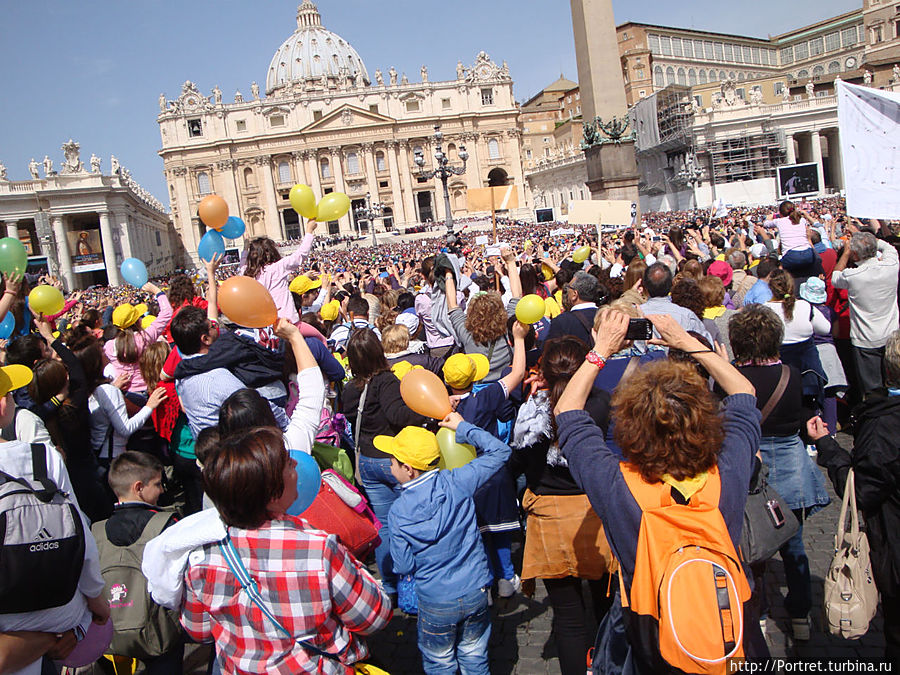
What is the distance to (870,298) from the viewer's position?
196 inches

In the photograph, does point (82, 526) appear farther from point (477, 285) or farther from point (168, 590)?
point (477, 285)

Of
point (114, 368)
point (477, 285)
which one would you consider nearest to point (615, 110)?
point (477, 285)

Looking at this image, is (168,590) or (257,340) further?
(257,340)

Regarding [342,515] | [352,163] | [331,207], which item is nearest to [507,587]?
[342,515]

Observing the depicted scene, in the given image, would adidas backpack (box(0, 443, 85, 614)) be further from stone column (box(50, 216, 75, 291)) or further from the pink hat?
stone column (box(50, 216, 75, 291))

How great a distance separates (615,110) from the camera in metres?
18.0

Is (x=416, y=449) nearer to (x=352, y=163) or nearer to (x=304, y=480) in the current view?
(x=304, y=480)

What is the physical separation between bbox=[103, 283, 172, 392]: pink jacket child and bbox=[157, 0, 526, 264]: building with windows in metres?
66.3

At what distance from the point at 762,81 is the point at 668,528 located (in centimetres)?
6935

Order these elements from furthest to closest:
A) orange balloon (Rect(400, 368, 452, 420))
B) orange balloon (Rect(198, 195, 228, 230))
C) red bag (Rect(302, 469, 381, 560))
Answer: orange balloon (Rect(198, 195, 228, 230)) → orange balloon (Rect(400, 368, 452, 420)) → red bag (Rect(302, 469, 381, 560))

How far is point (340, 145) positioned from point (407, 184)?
9.05 meters

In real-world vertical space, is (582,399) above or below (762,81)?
below

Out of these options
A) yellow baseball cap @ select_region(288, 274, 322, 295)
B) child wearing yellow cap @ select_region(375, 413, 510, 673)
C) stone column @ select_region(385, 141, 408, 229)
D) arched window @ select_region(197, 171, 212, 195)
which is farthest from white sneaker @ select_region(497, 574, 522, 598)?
arched window @ select_region(197, 171, 212, 195)

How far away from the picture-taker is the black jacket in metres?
2.33
